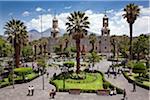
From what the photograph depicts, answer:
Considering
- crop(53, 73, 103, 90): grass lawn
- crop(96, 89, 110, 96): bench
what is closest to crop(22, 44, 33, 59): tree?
crop(53, 73, 103, 90): grass lawn

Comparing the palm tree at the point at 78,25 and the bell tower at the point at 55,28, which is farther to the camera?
the bell tower at the point at 55,28

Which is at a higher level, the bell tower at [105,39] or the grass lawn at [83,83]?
the bell tower at [105,39]

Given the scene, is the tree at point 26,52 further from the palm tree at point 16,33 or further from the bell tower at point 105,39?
the palm tree at point 16,33

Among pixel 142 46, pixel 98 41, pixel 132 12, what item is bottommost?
pixel 142 46

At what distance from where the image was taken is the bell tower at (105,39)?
108 m

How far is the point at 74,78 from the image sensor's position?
47.2 m

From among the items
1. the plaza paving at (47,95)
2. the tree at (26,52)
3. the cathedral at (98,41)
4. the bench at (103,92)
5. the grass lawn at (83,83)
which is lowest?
the plaza paving at (47,95)

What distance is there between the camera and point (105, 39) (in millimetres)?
112875

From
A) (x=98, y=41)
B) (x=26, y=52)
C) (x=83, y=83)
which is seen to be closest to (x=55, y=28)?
(x=98, y=41)

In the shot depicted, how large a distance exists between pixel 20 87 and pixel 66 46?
237ft

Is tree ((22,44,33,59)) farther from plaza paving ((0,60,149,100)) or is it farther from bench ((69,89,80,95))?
bench ((69,89,80,95))

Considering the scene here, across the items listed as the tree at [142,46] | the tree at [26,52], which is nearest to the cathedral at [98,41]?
the tree at [26,52]

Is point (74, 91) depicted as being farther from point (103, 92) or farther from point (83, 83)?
point (83, 83)

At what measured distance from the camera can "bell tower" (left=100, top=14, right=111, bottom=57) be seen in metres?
108
